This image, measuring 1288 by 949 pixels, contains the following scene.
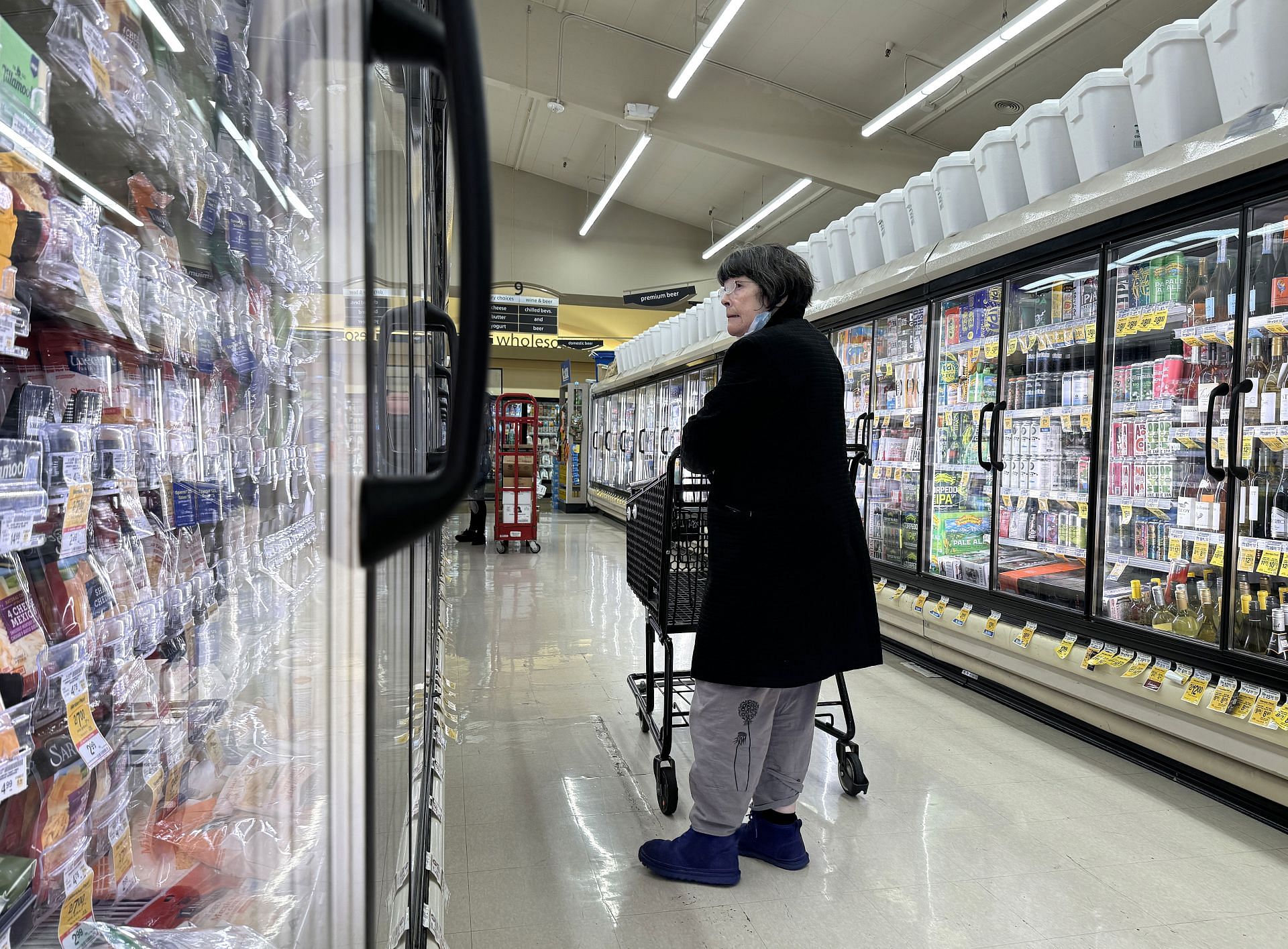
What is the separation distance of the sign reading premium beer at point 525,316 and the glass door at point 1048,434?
11.6 m

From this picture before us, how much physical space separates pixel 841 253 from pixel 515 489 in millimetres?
4676

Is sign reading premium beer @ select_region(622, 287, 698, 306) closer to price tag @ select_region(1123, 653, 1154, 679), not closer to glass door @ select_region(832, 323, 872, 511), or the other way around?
glass door @ select_region(832, 323, 872, 511)

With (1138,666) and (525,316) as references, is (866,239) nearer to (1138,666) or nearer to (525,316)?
(1138,666)

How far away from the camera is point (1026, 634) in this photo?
344cm

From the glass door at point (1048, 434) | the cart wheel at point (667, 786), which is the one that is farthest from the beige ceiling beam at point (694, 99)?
the cart wheel at point (667, 786)

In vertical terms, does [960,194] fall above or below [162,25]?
above

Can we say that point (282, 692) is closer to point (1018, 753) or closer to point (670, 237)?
point (1018, 753)

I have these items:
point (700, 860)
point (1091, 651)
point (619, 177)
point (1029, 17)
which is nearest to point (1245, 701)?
point (1091, 651)

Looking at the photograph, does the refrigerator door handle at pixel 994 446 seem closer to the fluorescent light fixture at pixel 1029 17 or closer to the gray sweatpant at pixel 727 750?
the gray sweatpant at pixel 727 750

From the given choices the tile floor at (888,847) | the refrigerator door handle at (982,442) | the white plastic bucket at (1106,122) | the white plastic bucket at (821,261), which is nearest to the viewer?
the tile floor at (888,847)

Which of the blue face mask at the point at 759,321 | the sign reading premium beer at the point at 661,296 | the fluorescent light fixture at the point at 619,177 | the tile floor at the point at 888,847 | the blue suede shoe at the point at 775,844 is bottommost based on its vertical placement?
the tile floor at the point at 888,847

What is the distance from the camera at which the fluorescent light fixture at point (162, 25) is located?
2.22 feet

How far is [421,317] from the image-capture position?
1.29m

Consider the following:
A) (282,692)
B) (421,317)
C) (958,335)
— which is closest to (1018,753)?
(958,335)
